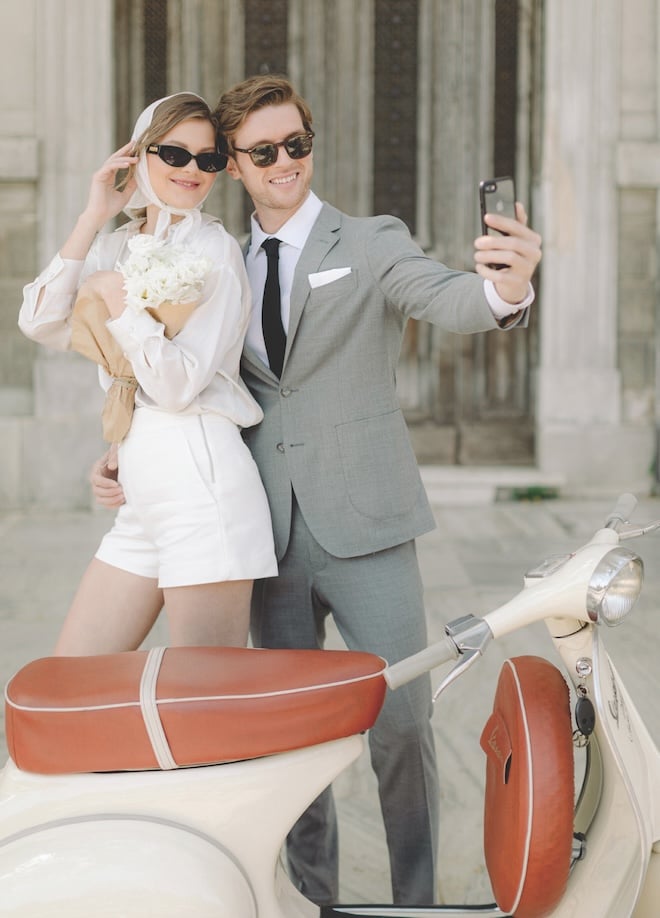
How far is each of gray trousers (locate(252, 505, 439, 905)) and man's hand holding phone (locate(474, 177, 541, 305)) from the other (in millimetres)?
767

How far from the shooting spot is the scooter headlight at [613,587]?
166cm

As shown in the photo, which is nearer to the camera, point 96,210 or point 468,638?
point 468,638

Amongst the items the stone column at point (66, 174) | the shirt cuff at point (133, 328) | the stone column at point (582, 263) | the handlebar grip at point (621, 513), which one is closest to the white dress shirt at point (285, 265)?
the shirt cuff at point (133, 328)

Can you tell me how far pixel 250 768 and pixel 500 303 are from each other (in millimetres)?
893

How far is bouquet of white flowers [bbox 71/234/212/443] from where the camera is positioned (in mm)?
2016

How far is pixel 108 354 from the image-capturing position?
213 cm

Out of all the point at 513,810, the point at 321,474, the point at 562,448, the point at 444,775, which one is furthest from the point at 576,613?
the point at 562,448

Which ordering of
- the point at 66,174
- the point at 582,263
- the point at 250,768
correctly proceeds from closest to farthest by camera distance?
the point at 250,768 → the point at 66,174 → the point at 582,263

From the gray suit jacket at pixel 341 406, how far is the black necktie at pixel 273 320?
0.03 m

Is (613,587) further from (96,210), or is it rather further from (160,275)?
(96,210)

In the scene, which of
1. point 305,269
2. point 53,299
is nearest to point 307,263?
point 305,269

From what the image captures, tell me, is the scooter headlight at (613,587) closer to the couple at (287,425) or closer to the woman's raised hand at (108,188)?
the couple at (287,425)

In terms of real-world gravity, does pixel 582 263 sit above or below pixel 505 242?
above

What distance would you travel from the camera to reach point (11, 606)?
477 centimetres
